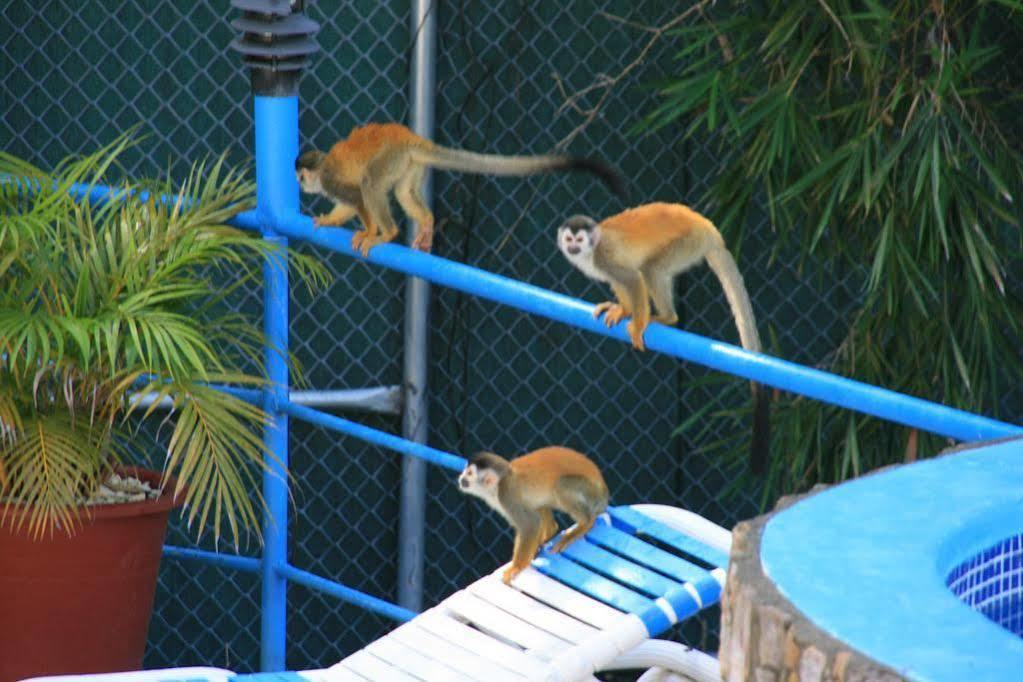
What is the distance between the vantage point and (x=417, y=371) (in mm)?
4543

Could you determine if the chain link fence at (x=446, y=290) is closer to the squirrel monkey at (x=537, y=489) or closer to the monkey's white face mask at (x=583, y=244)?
the squirrel monkey at (x=537, y=489)

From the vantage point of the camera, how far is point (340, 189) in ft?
11.8

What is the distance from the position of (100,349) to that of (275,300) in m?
0.49

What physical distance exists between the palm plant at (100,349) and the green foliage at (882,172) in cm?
134

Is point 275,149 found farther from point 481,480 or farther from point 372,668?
point 372,668

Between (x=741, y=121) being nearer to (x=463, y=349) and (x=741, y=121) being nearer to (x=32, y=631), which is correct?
(x=463, y=349)

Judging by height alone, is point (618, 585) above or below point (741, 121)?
below

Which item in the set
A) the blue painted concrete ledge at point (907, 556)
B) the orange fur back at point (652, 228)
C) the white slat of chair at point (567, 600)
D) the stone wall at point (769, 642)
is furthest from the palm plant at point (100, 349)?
the stone wall at point (769, 642)

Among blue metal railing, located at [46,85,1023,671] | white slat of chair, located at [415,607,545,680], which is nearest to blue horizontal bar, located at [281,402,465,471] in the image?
blue metal railing, located at [46,85,1023,671]

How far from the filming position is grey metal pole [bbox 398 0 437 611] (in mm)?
4398

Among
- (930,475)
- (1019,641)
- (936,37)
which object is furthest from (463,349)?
(1019,641)

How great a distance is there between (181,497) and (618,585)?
1.02m

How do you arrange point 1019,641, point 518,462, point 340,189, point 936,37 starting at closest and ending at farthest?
point 1019,641 < point 518,462 < point 340,189 < point 936,37

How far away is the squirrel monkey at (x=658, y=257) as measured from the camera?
3.05m
